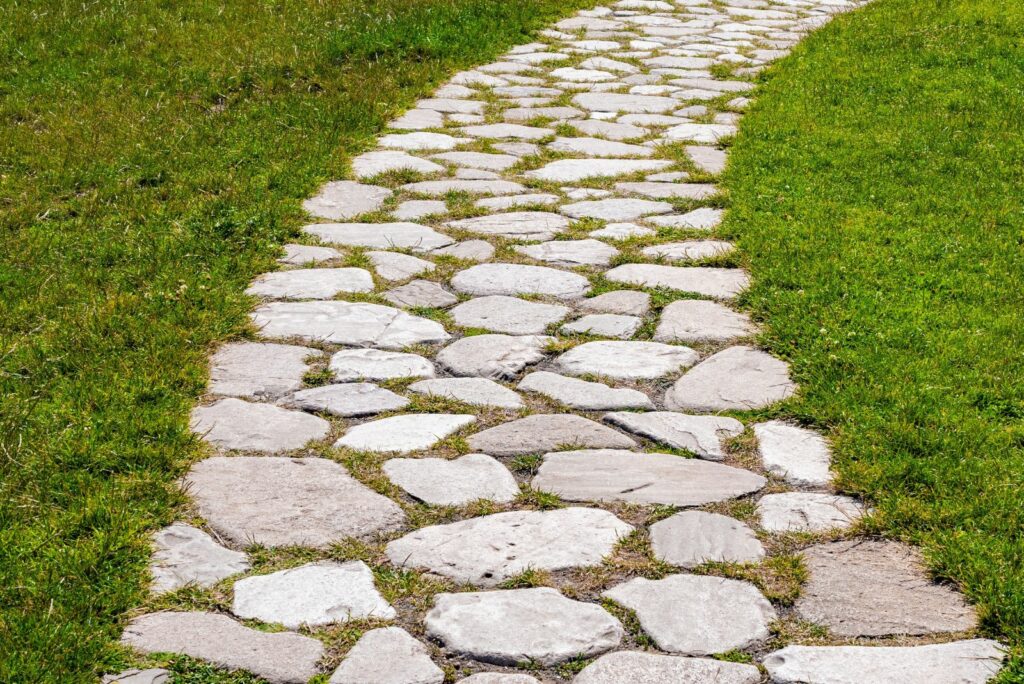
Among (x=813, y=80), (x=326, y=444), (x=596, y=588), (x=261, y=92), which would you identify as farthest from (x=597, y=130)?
(x=596, y=588)

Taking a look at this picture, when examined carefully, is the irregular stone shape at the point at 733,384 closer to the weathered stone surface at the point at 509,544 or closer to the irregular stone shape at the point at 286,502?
the weathered stone surface at the point at 509,544

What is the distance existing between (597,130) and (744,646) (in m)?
4.98

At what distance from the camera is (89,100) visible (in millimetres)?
6957

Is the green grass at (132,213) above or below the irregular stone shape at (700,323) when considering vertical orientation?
above

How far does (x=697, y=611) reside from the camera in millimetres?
2510

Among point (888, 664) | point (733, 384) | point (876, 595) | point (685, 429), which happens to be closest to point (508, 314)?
point (733, 384)

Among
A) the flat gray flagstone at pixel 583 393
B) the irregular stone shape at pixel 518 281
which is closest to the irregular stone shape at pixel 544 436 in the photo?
the flat gray flagstone at pixel 583 393

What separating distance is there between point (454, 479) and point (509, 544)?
36cm

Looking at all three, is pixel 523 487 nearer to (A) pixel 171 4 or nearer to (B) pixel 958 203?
(B) pixel 958 203

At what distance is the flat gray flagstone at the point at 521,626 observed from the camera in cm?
238

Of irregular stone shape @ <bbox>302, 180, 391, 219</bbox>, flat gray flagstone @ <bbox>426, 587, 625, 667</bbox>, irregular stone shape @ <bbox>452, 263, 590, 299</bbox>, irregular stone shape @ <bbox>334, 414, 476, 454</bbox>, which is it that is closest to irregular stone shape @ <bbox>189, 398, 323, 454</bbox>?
irregular stone shape @ <bbox>334, 414, 476, 454</bbox>

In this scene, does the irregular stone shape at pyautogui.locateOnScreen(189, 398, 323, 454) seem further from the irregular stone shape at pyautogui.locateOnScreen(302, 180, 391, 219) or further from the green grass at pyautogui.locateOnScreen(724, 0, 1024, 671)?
the irregular stone shape at pyautogui.locateOnScreen(302, 180, 391, 219)

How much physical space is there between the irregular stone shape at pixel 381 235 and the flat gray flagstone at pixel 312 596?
2489 millimetres

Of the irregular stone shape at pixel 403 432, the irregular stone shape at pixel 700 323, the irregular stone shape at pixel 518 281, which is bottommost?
the irregular stone shape at pixel 403 432
